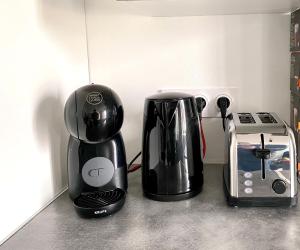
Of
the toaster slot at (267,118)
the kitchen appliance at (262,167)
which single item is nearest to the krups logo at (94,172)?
the kitchen appliance at (262,167)

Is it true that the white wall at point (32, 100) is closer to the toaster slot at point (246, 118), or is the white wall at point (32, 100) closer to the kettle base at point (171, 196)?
the kettle base at point (171, 196)

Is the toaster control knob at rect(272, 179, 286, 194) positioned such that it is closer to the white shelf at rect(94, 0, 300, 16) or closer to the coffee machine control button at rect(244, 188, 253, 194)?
the coffee machine control button at rect(244, 188, 253, 194)

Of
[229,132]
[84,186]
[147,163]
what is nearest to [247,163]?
[229,132]

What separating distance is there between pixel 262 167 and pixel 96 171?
36cm

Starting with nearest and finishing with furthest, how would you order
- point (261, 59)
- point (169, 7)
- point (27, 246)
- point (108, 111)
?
point (27, 246), point (108, 111), point (169, 7), point (261, 59)

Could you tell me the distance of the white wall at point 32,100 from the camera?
69 cm

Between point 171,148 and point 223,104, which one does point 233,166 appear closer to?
point 171,148

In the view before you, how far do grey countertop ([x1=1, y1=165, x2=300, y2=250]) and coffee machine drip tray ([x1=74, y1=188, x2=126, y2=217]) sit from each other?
0.02m

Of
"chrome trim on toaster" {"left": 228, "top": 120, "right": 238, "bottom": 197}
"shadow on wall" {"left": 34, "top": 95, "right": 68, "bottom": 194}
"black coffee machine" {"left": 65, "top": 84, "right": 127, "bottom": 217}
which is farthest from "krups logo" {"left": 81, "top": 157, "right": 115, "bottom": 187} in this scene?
"chrome trim on toaster" {"left": 228, "top": 120, "right": 238, "bottom": 197}

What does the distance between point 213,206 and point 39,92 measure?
458 millimetres

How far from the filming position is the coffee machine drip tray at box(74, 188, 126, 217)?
0.74 m

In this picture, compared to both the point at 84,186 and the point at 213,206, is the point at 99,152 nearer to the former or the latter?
the point at 84,186

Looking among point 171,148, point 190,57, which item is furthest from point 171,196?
point 190,57

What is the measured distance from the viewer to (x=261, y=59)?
104cm
